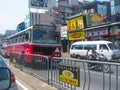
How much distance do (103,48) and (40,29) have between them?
11468 millimetres

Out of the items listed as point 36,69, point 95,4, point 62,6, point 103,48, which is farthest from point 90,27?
point 62,6

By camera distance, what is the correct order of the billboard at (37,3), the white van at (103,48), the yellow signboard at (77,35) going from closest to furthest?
the white van at (103,48) → the yellow signboard at (77,35) → the billboard at (37,3)

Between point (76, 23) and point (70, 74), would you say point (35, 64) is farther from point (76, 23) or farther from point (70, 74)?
point (76, 23)

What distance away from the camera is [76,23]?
51.1 meters

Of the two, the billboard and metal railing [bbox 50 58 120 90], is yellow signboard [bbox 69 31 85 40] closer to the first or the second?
the billboard

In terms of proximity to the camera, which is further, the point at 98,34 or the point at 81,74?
the point at 98,34

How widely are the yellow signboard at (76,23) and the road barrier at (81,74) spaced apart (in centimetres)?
3653

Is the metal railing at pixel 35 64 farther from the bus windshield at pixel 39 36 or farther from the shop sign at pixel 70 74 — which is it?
the shop sign at pixel 70 74

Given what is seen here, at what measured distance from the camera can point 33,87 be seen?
11781 millimetres

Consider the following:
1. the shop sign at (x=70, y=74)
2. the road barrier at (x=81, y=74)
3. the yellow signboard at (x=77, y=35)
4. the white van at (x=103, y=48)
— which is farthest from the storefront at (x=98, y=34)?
the shop sign at (x=70, y=74)

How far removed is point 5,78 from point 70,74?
18.2ft

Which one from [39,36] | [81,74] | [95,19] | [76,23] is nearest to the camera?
[81,74]

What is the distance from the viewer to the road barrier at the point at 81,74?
7.68 m

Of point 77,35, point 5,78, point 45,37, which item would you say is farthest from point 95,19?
point 5,78
